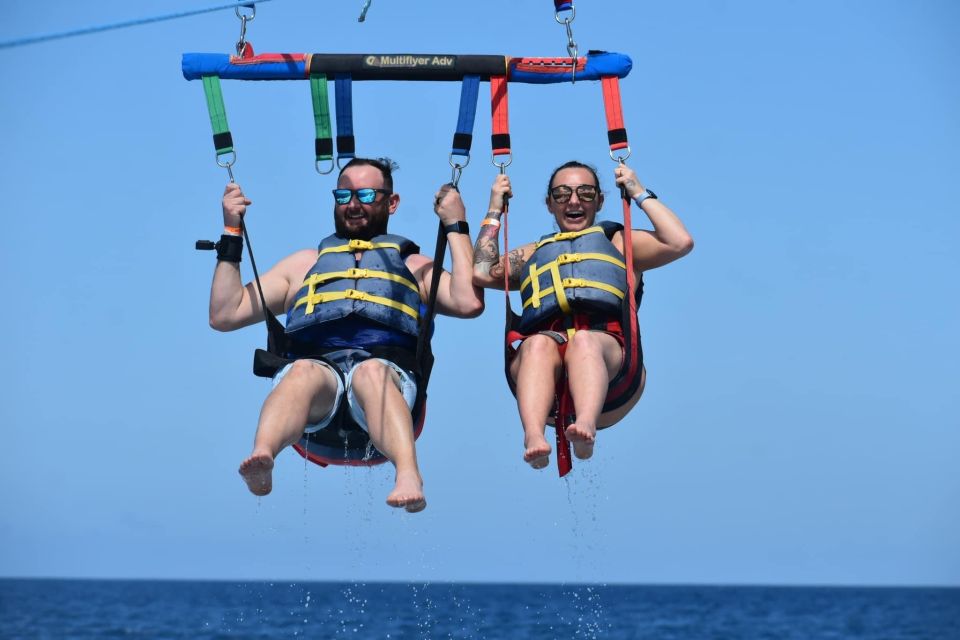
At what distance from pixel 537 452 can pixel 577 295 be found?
1040 millimetres

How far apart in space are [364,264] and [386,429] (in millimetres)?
1057

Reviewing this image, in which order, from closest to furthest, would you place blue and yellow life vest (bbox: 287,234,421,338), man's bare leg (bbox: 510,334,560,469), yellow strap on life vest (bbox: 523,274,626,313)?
man's bare leg (bbox: 510,334,560,469), yellow strap on life vest (bbox: 523,274,626,313), blue and yellow life vest (bbox: 287,234,421,338)

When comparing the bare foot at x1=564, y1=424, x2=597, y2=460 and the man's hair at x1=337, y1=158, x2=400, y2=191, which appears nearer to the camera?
the bare foot at x1=564, y1=424, x2=597, y2=460

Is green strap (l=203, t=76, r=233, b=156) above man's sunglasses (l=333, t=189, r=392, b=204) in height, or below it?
above

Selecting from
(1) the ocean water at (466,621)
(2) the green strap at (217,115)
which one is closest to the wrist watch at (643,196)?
(2) the green strap at (217,115)

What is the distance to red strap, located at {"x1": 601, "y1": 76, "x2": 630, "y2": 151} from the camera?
285 inches

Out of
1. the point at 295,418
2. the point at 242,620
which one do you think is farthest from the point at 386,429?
the point at 242,620

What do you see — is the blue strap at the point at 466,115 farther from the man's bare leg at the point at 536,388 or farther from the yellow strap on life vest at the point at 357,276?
the man's bare leg at the point at 536,388

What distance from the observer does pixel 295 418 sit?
6754mm

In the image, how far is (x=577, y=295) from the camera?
23.6 feet

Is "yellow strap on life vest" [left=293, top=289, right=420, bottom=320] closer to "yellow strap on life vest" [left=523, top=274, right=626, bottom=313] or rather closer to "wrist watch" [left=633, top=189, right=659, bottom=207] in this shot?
"yellow strap on life vest" [left=523, top=274, right=626, bottom=313]

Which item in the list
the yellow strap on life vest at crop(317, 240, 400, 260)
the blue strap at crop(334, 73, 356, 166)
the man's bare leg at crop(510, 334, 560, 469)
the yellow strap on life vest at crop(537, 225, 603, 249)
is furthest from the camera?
the blue strap at crop(334, 73, 356, 166)

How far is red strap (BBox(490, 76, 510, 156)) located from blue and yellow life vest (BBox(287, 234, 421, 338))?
A: 70 centimetres

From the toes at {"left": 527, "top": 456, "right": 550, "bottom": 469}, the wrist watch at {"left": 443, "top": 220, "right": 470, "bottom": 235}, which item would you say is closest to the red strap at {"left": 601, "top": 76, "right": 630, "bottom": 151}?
the wrist watch at {"left": 443, "top": 220, "right": 470, "bottom": 235}
